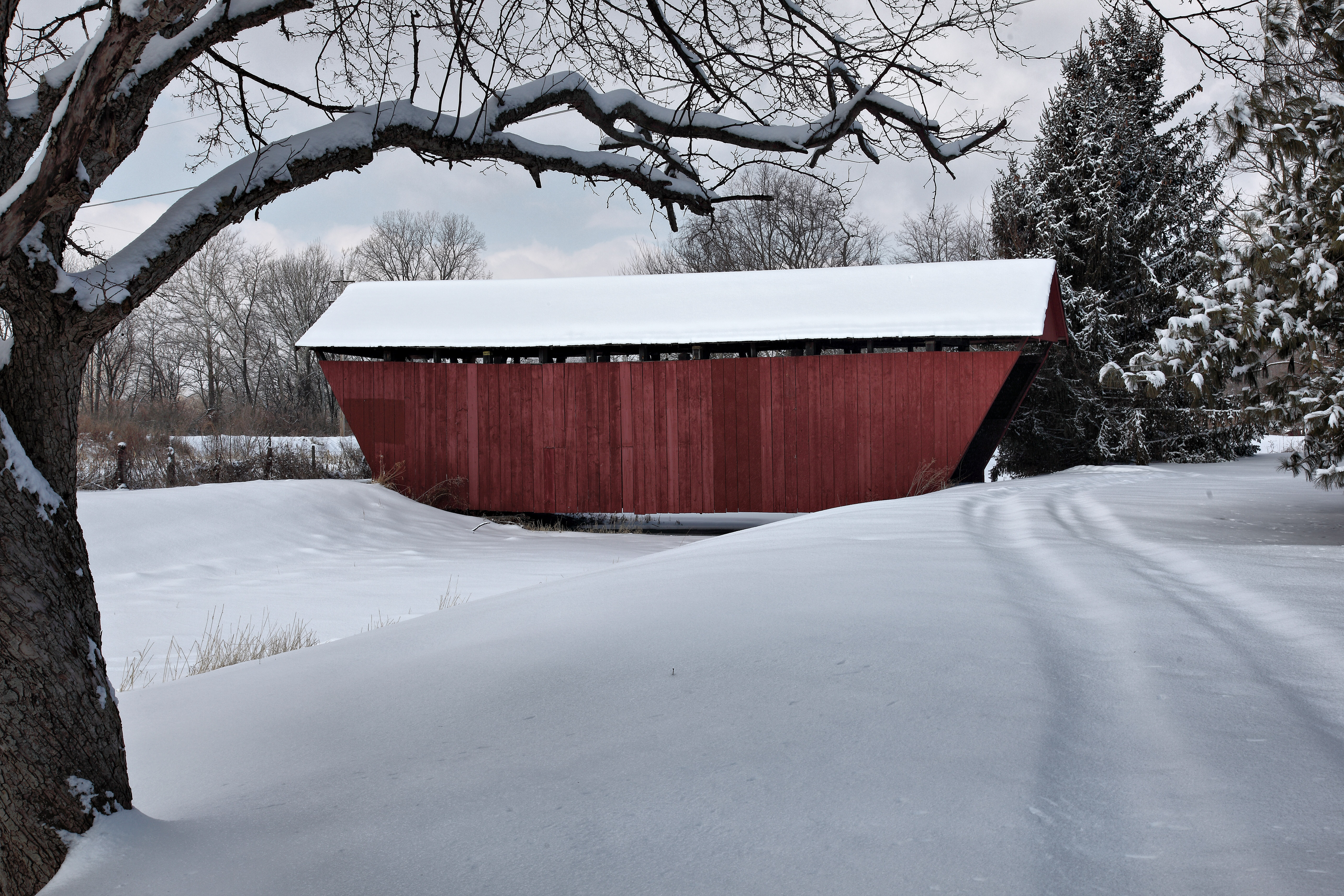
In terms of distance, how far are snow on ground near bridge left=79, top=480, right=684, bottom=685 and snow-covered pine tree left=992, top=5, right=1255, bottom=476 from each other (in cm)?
725

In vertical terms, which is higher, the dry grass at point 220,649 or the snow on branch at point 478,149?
the snow on branch at point 478,149

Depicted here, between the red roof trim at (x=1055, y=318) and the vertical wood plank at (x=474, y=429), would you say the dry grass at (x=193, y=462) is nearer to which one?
the vertical wood plank at (x=474, y=429)

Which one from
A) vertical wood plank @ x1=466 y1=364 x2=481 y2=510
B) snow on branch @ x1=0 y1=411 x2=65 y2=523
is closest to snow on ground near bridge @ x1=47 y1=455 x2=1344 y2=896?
snow on branch @ x1=0 y1=411 x2=65 y2=523

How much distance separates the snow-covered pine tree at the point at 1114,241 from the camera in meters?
12.9

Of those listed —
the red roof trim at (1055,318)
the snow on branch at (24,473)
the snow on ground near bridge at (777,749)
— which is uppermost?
the red roof trim at (1055,318)

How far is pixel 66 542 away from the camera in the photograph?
1.64 meters

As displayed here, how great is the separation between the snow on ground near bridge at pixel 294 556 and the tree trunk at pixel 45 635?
9.34 ft

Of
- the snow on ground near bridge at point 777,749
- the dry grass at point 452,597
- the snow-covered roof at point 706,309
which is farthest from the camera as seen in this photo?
the snow-covered roof at point 706,309

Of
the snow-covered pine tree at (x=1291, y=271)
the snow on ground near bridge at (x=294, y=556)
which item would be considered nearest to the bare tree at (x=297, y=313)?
the snow on ground near bridge at (x=294, y=556)

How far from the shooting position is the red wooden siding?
9812 millimetres

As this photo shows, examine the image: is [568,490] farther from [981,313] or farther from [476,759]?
[476,759]

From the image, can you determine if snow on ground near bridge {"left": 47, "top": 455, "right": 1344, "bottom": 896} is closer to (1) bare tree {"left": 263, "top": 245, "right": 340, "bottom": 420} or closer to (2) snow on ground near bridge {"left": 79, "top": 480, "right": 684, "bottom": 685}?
(2) snow on ground near bridge {"left": 79, "top": 480, "right": 684, "bottom": 685}

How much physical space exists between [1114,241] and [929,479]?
6257 mm

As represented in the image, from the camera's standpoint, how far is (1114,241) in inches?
510
